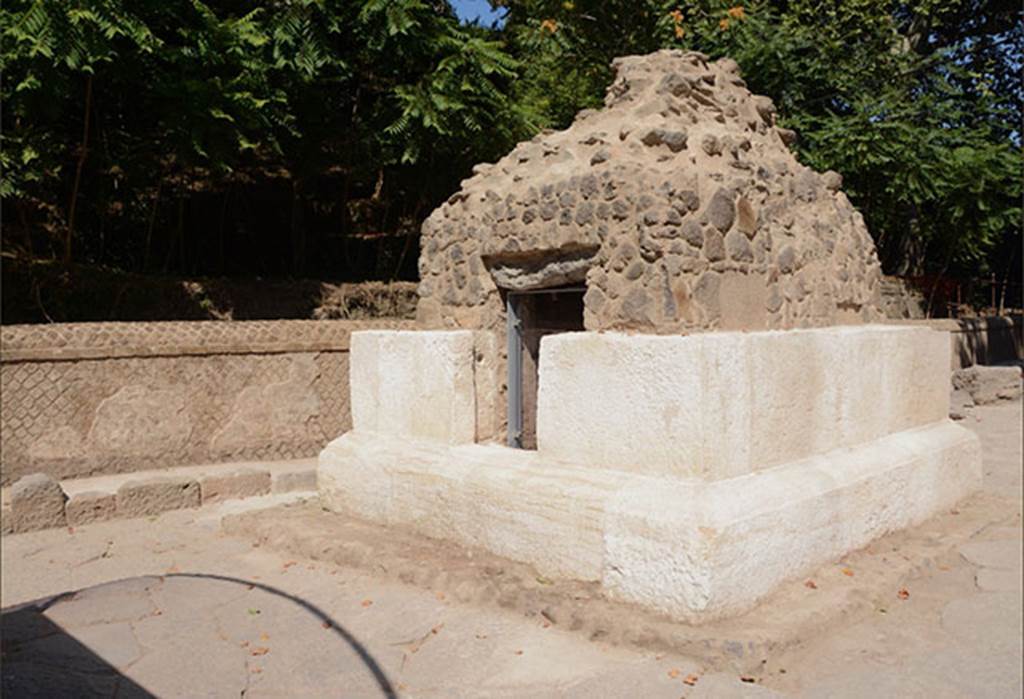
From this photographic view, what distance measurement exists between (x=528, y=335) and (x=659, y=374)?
1.84 metres

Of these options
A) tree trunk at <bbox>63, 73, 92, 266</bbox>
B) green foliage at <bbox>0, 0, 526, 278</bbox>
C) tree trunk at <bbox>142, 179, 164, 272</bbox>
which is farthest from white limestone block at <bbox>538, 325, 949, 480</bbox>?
tree trunk at <bbox>142, 179, 164, 272</bbox>

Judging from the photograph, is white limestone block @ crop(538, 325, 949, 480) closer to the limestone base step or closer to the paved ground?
the limestone base step

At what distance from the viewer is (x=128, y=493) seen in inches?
282

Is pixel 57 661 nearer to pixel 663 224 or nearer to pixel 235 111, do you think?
pixel 663 224

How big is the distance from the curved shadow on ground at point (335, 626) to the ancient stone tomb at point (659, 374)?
0.96m

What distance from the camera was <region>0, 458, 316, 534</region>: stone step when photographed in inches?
263

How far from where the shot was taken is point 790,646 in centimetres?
362

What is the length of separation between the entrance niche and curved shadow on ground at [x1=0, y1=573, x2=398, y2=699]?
195 centimetres

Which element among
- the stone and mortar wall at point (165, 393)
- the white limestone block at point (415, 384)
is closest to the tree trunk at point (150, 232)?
the stone and mortar wall at point (165, 393)

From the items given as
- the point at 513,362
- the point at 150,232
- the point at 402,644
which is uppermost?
the point at 150,232

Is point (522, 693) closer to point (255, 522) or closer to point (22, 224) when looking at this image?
point (255, 522)

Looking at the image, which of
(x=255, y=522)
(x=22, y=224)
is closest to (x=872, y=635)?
(x=255, y=522)

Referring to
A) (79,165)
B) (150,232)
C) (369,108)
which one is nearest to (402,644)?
(79,165)

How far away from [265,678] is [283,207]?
11.7 meters
